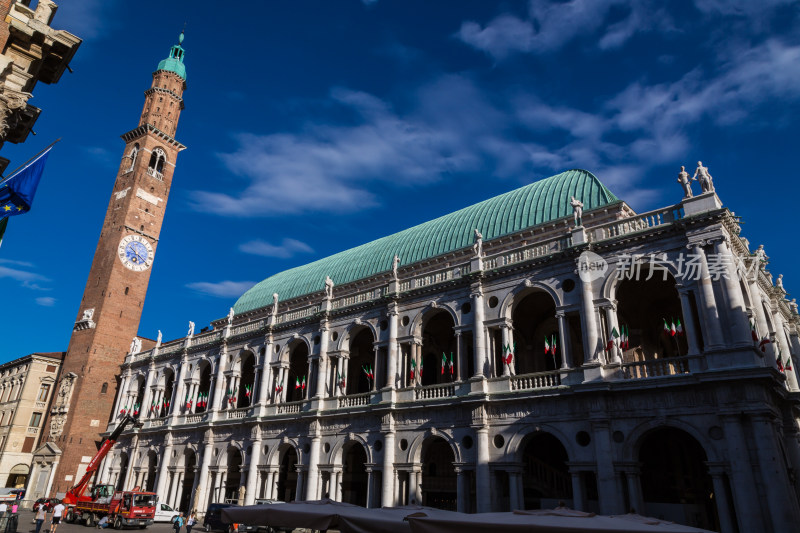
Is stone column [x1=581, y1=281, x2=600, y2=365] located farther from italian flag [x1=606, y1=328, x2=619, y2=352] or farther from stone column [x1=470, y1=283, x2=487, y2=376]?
stone column [x1=470, y1=283, x2=487, y2=376]

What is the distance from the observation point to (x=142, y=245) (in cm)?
5806

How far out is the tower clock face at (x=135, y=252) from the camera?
56.0m

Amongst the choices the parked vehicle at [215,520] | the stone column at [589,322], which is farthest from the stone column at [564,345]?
the parked vehicle at [215,520]

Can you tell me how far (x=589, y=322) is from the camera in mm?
25094

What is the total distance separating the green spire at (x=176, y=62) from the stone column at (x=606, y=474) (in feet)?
205

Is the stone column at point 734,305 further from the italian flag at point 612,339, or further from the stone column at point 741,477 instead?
the italian flag at point 612,339

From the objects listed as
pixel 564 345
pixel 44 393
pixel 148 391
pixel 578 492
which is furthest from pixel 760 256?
pixel 44 393

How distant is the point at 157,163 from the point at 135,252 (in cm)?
1085

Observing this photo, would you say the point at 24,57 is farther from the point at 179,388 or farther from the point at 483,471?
the point at 179,388

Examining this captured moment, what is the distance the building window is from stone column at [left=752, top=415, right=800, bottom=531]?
6577cm

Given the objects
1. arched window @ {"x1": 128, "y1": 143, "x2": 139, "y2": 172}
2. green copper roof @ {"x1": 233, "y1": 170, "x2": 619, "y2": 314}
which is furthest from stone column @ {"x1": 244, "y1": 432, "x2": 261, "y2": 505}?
arched window @ {"x1": 128, "y1": 143, "x2": 139, "y2": 172}

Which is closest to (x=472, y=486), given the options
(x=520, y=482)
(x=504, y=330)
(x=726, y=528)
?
(x=520, y=482)

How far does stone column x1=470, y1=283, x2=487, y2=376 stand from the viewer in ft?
92.1

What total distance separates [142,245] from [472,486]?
46133mm
